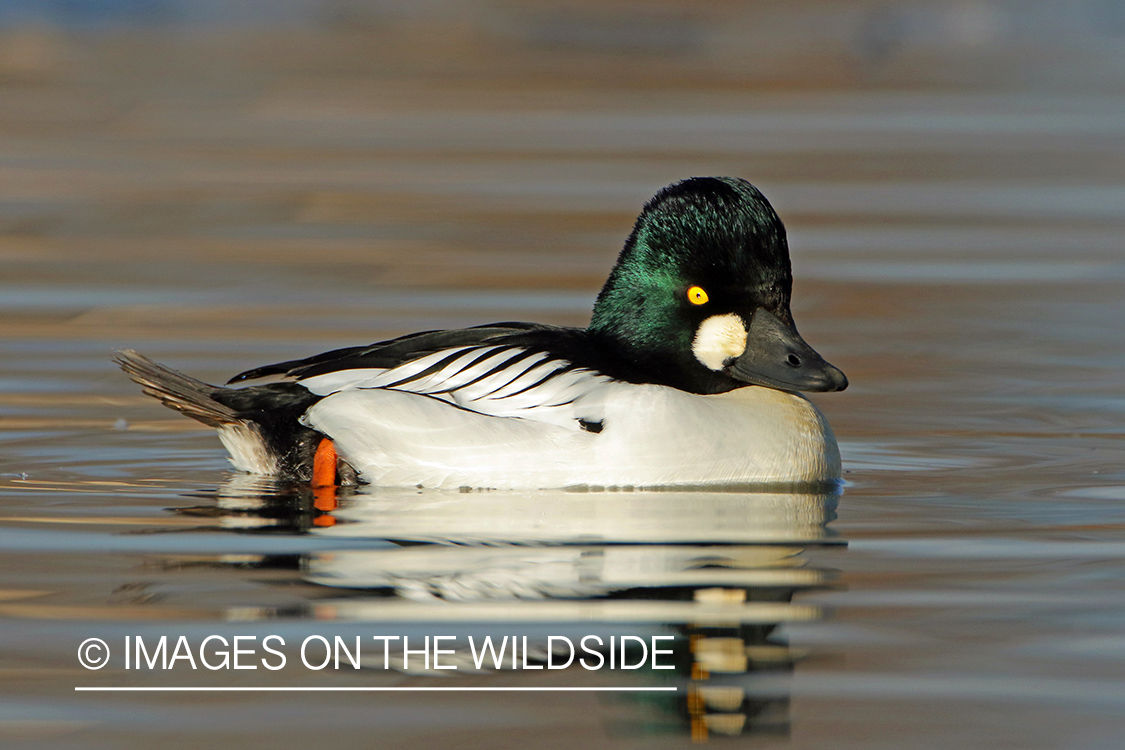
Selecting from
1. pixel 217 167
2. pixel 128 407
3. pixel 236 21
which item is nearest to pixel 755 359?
pixel 128 407

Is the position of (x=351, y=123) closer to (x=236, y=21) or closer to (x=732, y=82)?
(x=732, y=82)

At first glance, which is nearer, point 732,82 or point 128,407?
point 128,407

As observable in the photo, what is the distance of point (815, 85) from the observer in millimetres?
22312

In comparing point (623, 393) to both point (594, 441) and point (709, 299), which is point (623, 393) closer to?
point (594, 441)

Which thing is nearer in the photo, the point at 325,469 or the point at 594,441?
the point at 594,441

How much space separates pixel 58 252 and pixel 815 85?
1166 cm

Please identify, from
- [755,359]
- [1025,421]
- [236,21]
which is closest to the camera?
[755,359]

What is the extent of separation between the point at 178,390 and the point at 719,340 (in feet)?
7.40

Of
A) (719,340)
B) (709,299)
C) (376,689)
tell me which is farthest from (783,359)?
(376,689)

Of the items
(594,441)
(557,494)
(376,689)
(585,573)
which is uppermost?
(594,441)

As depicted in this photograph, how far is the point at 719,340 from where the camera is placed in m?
7.31

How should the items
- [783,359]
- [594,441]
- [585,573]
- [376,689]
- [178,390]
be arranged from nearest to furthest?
[376,689] < [585,573] < [594,441] < [783,359] < [178,390]

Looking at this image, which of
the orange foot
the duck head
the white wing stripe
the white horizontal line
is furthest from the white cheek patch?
the white horizontal line

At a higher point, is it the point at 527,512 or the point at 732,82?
the point at 732,82
